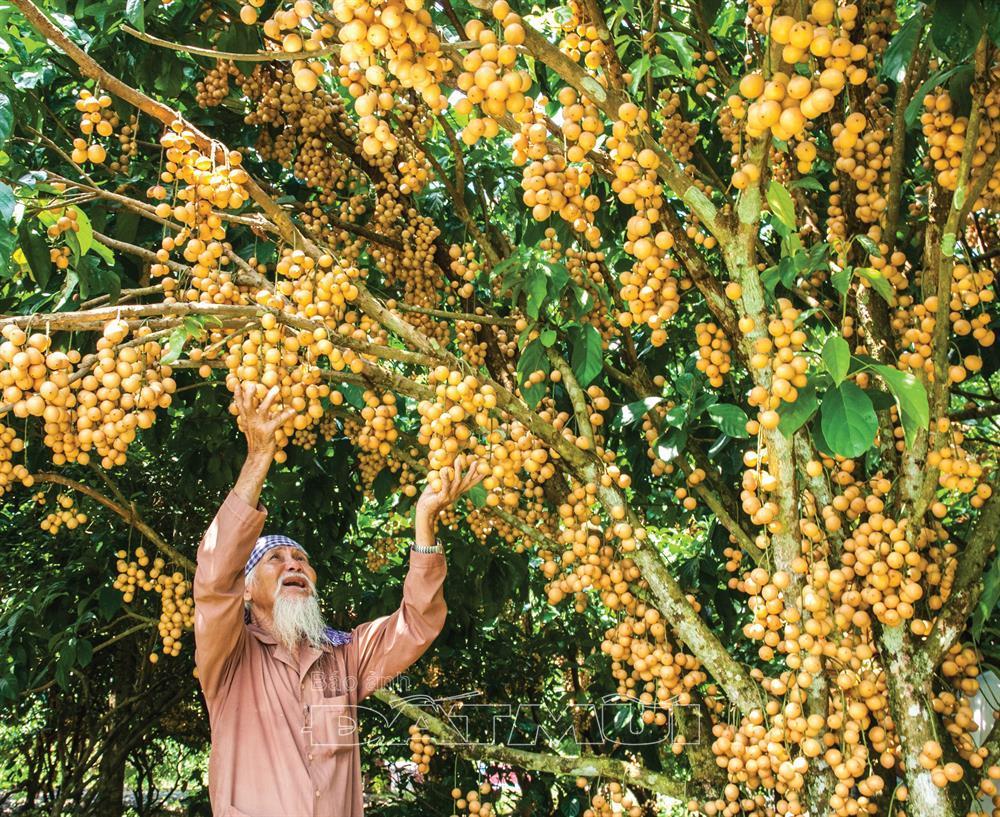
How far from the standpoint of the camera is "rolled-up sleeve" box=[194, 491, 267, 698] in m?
2.19

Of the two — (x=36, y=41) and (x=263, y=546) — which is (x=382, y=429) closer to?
(x=263, y=546)

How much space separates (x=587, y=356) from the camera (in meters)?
2.65

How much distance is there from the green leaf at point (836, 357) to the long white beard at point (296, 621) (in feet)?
5.73

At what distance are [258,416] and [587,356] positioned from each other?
1076 mm

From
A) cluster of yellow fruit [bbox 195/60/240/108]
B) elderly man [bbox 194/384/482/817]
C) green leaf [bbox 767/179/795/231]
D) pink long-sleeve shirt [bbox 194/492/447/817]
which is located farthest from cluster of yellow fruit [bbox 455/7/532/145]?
cluster of yellow fruit [bbox 195/60/240/108]

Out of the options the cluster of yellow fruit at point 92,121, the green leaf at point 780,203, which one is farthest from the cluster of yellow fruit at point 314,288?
the green leaf at point 780,203

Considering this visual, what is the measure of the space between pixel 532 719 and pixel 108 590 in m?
2.47

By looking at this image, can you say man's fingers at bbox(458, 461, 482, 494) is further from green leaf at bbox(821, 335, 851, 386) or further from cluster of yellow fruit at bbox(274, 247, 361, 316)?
green leaf at bbox(821, 335, 851, 386)

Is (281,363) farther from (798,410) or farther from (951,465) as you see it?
(951,465)

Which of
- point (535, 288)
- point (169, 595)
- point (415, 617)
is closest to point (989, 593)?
point (535, 288)

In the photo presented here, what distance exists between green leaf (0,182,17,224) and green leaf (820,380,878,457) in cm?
186

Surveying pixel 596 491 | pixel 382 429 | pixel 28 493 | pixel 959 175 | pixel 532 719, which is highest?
pixel 28 493

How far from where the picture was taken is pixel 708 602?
12.0 feet

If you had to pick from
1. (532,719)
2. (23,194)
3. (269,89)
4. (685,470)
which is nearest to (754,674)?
(685,470)
